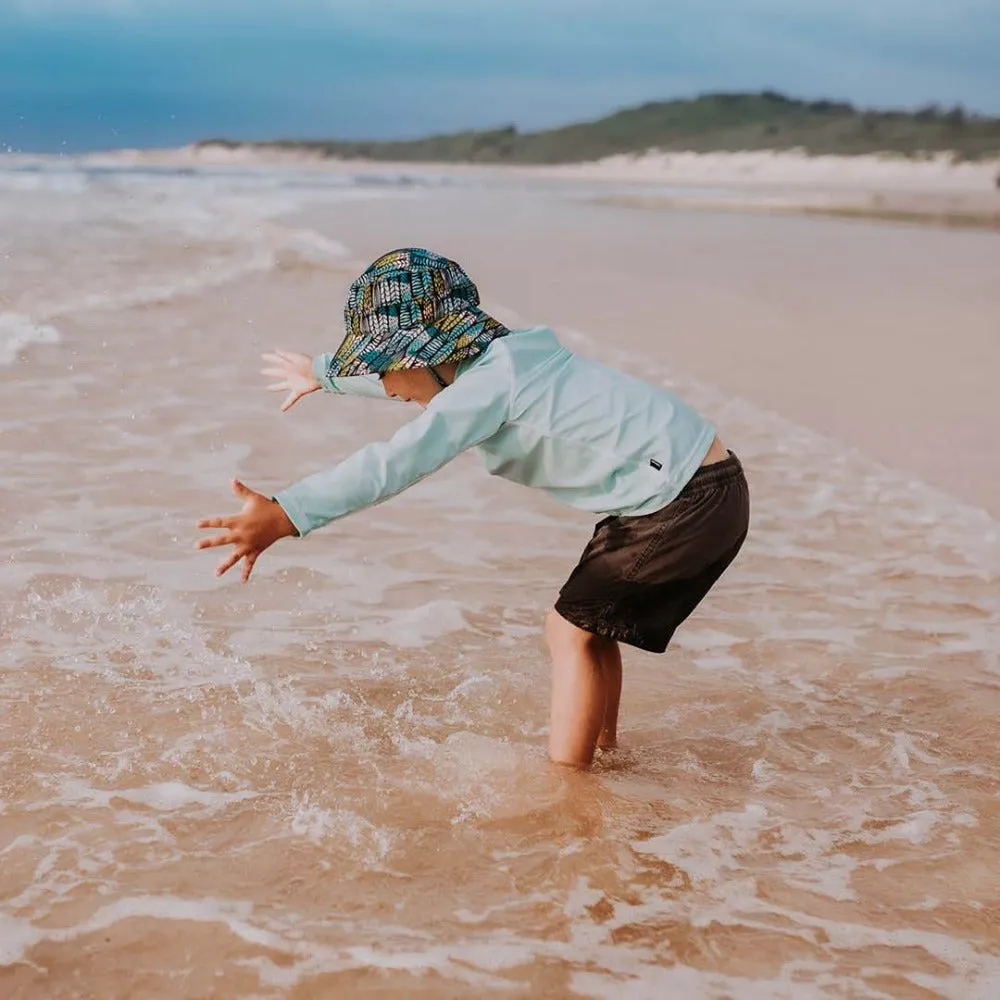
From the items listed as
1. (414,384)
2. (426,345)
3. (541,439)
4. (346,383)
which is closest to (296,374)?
(346,383)

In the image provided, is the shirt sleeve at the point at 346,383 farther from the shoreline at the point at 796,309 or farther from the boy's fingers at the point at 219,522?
the shoreline at the point at 796,309

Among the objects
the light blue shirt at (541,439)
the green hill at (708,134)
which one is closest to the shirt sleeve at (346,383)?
the light blue shirt at (541,439)

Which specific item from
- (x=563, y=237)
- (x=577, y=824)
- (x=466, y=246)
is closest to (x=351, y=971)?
(x=577, y=824)

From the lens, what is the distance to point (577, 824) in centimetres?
307

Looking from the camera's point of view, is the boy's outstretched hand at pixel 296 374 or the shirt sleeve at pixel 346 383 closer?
the shirt sleeve at pixel 346 383

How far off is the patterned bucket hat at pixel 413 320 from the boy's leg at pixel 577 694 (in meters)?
0.83

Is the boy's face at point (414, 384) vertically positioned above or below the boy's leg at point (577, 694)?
above

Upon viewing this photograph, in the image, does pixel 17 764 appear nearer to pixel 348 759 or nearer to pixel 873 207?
pixel 348 759

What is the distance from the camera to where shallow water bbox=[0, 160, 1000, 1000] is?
8.38 feet

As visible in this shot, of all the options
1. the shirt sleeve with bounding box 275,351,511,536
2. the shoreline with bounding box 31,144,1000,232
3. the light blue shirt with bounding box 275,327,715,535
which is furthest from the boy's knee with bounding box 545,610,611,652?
the shoreline with bounding box 31,144,1000,232

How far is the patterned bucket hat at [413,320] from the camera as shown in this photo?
9.80 ft

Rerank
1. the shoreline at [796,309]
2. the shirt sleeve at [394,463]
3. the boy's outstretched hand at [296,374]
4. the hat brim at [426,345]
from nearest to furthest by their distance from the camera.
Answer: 1. the shirt sleeve at [394,463]
2. the hat brim at [426,345]
3. the boy's outstretched hand at [296,374]
4. the shoreline at [796,309]

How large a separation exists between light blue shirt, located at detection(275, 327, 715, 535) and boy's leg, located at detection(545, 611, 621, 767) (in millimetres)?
362

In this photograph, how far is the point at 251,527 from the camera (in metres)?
2.73
